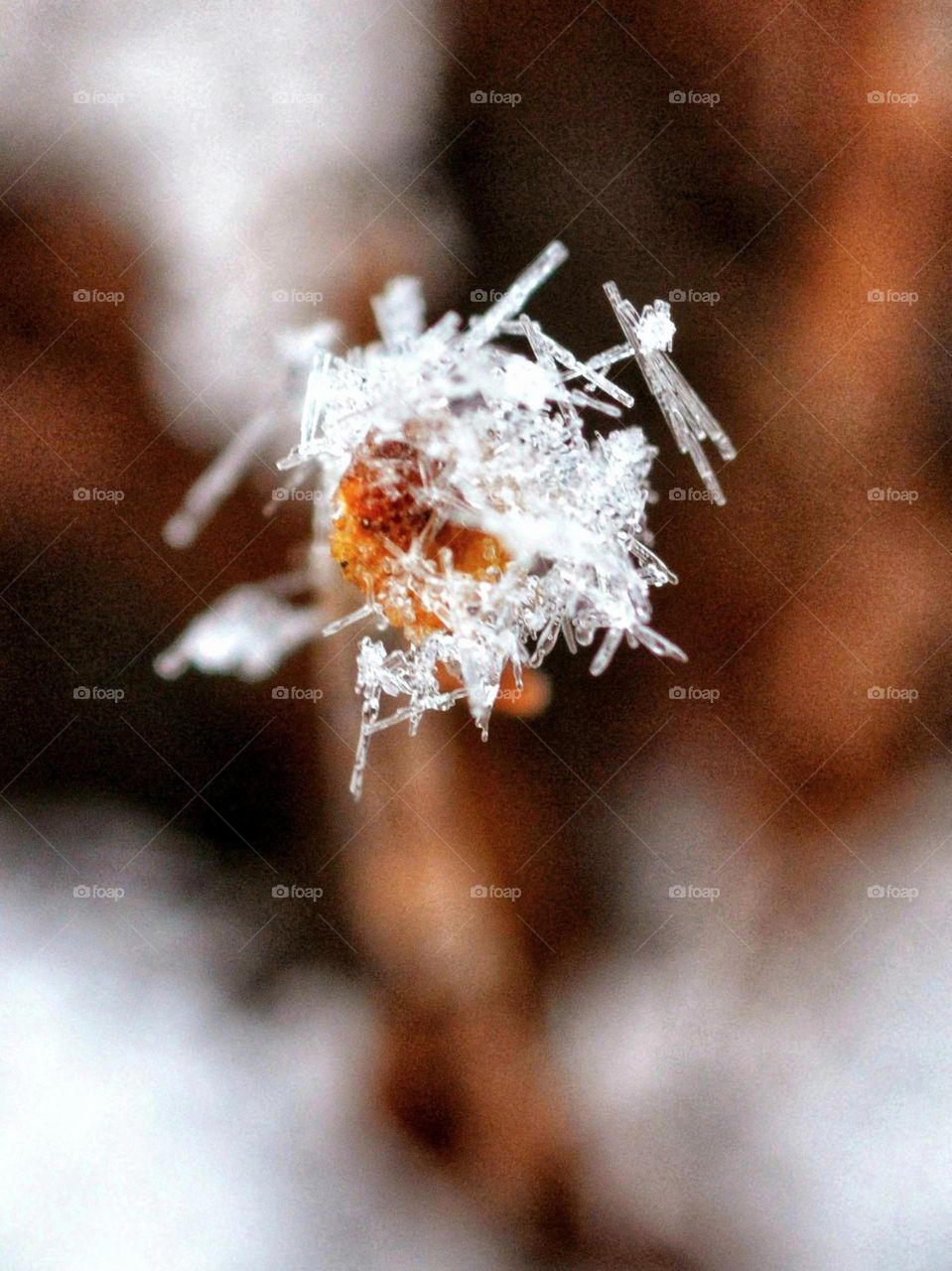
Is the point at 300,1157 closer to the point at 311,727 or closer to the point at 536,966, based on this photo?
the point at 536,966

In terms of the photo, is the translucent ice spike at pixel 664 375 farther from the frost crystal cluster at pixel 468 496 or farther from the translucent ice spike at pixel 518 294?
the translucent ice spike at pixel 518 294

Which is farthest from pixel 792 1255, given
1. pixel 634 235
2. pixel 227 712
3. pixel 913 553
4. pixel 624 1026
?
pixel 634 235

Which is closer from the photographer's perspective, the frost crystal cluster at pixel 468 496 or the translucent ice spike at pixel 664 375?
the frost crystal cluster at pixel 468 496

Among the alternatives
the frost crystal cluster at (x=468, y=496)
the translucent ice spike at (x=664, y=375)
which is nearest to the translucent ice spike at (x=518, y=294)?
the frost crystal cluster at (x=468, y=496)

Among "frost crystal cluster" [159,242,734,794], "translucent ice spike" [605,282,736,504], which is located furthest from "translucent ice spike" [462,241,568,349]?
"translucent ice spike" [605,282,736,504]

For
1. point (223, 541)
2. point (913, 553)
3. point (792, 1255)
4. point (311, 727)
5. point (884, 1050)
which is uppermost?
point (223, 541)

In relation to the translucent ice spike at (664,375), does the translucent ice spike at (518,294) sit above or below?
above

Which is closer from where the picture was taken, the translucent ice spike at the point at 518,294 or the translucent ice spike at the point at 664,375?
the translucent ice spike at the point at 518,294

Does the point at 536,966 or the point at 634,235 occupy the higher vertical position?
the point at 634,235
